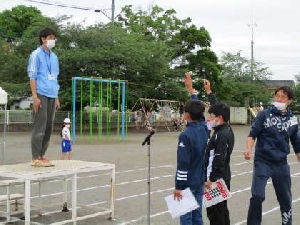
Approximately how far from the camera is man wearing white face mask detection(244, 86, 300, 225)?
242 inches

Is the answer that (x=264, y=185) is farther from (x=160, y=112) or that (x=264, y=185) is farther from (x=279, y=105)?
(x=160, y=112)

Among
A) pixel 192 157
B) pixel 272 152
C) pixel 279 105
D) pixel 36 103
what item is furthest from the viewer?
pixel 36 103

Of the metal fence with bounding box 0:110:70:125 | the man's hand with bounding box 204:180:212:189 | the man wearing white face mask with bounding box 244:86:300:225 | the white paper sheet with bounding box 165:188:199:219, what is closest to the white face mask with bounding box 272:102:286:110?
the man wearing white face mask with bounding box 244:86:300:225

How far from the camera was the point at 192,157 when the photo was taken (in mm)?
5516

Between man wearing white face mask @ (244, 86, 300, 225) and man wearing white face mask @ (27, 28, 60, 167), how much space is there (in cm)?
301

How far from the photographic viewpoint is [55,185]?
35.5 ft

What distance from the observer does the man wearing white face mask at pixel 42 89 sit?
23.0 feet

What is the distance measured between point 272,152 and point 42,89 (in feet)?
11.2

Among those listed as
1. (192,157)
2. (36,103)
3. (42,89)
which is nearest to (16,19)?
(42,89)

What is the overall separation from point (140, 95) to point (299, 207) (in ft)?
87.9

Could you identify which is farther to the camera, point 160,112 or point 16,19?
point 16,19

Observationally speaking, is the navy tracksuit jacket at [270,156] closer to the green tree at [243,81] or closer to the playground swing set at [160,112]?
the playground swing set at [160,112]

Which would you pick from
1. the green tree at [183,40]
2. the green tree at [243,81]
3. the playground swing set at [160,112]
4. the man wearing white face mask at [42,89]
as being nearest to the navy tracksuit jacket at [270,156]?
the man wearing white face mask at [42,89]

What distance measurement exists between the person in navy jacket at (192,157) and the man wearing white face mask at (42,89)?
244cm
